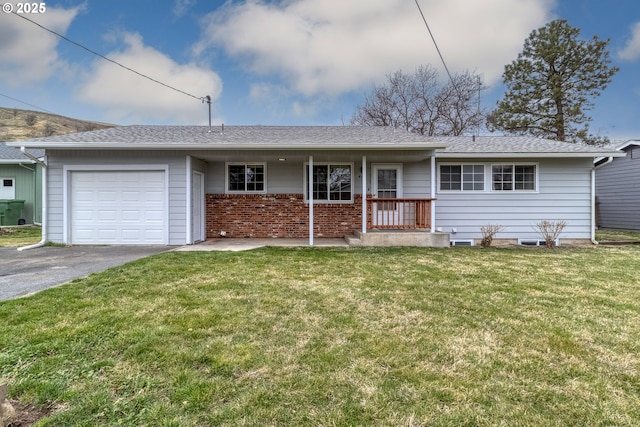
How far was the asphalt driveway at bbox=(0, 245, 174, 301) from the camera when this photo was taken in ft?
15.7

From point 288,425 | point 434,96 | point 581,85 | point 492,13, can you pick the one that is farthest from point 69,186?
point 581,85

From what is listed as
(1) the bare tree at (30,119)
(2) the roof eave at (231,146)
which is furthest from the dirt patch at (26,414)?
(1) the bare tree at (30,119)

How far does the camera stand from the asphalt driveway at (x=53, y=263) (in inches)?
188

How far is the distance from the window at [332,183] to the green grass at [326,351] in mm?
5494

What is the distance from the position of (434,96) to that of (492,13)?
1242cm

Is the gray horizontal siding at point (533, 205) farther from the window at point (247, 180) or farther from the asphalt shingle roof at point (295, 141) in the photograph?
the window at point (247, 180)

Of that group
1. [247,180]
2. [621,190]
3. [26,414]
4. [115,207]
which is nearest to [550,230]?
[621,190]

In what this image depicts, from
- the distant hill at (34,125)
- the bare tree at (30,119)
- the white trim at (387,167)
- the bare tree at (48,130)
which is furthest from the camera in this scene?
the bare tree at (30,119)

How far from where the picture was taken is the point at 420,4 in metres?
7.86

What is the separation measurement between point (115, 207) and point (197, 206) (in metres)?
2.04

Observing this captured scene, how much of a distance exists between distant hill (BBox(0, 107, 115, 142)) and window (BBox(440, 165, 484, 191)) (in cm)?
4085

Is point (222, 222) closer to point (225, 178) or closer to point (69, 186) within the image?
point (225, 178)

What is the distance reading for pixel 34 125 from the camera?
42531 mm

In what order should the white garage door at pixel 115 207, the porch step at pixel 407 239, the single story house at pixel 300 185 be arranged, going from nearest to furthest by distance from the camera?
the porch step at pixel 407 239 → the single story house at pixel 300 185 → the white garage door at pixel 115 207
